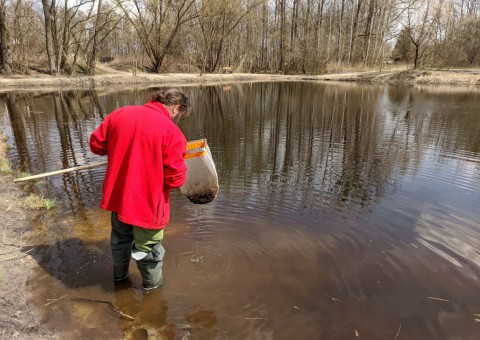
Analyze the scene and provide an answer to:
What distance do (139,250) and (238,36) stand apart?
5211cm

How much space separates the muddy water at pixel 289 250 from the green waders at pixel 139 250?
7.2 inches

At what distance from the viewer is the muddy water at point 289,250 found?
3602 millimetres

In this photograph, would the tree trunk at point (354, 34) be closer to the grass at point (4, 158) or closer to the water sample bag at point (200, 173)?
the grass at point (4, 158)

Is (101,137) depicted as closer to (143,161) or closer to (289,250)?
(143,161)

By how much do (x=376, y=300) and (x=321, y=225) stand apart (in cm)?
180

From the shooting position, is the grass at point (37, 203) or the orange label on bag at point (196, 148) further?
the grass at point (37, 203)

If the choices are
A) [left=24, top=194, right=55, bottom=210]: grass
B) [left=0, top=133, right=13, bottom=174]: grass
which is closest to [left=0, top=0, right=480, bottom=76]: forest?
[left=0, top=133, right=13, bottom=174]: grass

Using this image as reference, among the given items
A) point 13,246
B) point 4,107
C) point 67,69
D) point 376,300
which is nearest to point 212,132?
point 13,246

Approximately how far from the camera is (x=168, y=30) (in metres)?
44.2

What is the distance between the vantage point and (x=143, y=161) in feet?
10.3

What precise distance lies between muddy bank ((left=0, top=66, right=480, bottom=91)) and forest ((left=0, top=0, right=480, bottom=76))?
3.05 m

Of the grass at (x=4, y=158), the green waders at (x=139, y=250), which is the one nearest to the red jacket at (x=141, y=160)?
the green waders at (x=139, y=250)

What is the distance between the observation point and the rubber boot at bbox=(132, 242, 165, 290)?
3557 mm

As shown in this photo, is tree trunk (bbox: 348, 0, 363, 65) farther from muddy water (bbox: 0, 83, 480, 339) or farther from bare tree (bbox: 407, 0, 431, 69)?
muddy water (bbox: 0, 83, 480, 339)
